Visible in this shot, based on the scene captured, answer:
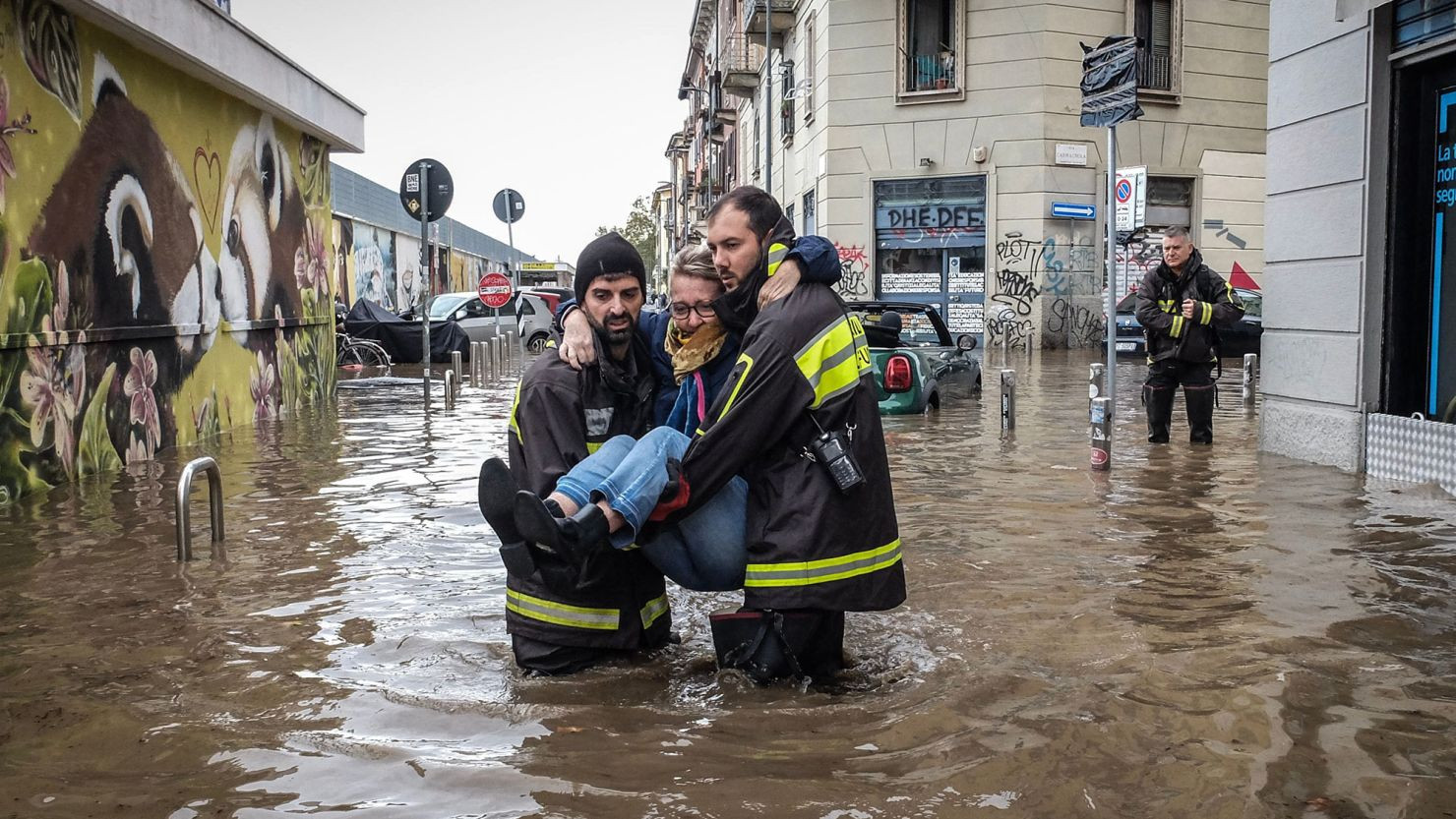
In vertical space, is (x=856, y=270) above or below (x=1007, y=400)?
above

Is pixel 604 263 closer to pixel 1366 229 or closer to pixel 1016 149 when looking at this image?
pixel 1366 229

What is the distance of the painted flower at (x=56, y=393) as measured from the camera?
8.91 metres

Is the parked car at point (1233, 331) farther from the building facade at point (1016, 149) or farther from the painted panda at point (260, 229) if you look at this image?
the painted panda at point (260, 229)

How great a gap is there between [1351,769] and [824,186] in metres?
26.5

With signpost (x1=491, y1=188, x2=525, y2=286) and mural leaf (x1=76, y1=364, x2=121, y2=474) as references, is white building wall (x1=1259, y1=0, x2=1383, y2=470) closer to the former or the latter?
mural leaf (x1=76, y1=364, x2=121, y2=474)

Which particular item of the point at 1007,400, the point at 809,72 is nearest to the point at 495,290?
the point at 1007,400

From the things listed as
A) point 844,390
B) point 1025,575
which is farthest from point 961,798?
point 1025,575

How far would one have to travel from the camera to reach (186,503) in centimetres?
642

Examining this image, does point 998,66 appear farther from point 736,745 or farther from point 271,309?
point 736,745

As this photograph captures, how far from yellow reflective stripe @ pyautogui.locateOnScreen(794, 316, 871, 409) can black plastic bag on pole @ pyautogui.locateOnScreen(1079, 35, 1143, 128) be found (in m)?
6.30

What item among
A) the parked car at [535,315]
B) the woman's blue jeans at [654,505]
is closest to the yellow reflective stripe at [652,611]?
the woman's blue jeans at [654,505]

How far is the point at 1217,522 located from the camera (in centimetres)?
750

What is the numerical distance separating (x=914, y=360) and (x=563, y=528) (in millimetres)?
9993

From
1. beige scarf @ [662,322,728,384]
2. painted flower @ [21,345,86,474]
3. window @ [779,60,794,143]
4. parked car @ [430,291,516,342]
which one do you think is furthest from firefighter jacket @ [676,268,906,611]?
window @ [779,60,794,143]
